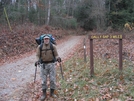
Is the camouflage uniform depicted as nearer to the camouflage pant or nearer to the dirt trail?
the camouflage pant

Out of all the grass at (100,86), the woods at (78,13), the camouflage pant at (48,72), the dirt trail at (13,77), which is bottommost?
the dirt trail at (13,77)

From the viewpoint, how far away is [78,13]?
41.7 m

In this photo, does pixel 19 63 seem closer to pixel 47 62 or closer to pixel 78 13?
pixel 47 62

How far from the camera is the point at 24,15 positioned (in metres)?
29.2

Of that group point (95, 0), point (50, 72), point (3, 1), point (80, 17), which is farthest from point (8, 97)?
point (80, 17)

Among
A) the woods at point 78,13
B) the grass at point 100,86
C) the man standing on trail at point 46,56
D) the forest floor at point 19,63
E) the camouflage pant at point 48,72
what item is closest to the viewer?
the grass at point 100,86

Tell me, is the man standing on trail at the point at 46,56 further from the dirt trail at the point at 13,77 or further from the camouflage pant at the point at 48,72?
the dirt trail at the point at 13,77

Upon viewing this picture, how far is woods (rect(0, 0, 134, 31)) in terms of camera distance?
29078 mm

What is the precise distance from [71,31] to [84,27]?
12.2 feet

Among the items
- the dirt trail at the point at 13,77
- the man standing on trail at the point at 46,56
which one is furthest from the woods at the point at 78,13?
the man standing on trail at the point at 46,56

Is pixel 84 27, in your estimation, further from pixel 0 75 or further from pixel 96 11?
pixel 0 75

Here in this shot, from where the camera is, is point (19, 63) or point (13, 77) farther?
point (19, 63)

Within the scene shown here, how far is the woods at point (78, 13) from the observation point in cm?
2908

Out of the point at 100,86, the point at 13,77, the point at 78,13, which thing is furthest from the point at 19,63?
the point at 78,13
